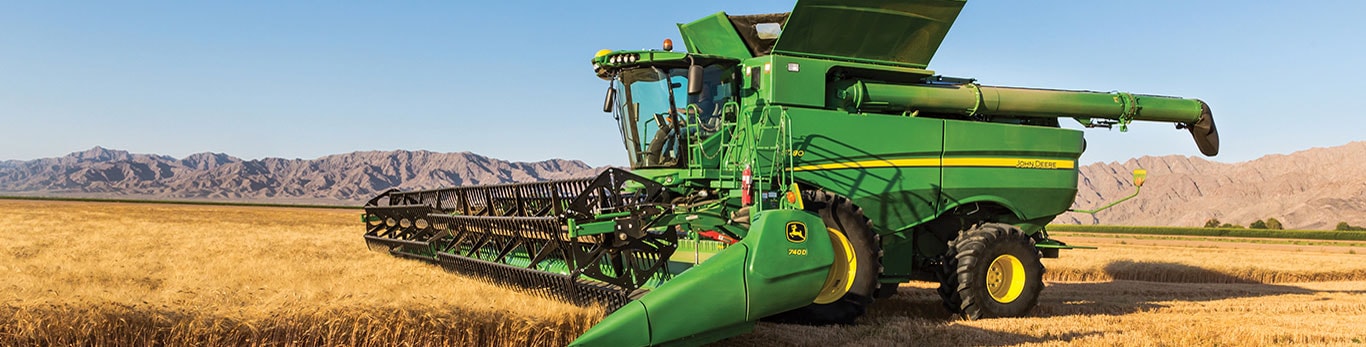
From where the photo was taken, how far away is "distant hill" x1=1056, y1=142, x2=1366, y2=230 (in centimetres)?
8490

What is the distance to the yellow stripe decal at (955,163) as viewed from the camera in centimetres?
720

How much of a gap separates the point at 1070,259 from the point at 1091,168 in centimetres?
15980

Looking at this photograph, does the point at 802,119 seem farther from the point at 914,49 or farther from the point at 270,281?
the point at 270,281

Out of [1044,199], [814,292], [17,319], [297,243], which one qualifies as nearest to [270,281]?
[17,319]

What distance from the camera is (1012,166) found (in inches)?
310

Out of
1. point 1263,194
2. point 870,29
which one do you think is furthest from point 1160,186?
point 870,29

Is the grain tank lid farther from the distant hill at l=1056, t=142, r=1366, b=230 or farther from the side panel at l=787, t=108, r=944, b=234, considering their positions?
the distant hill at l=1056, t=142, r=1366, b=230

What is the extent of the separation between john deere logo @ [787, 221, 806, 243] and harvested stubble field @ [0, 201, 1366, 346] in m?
0.72

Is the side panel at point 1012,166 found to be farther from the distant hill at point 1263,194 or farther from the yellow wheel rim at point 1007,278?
the distant hill at point 1263,194

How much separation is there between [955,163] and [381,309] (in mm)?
4810

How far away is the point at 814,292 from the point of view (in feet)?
17.2

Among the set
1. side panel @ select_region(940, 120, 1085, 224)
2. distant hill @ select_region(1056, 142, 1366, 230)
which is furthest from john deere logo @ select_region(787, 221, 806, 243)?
distant hill @ select_region(1056, 142, 1366, 230)

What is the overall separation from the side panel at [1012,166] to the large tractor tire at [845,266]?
1253 mm

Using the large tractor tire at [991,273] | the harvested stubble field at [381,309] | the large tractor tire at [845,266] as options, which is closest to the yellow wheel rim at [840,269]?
the large tractor tire at [845,266]
